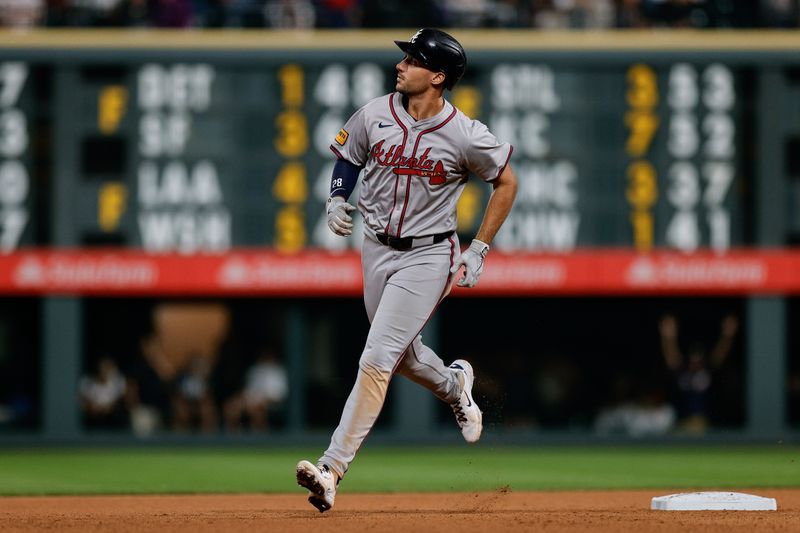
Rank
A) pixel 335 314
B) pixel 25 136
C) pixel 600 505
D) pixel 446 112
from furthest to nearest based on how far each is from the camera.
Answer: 1. pixel 335 314
2. pixel 25 136
3. pixel 600 505
4. pixel 446 112

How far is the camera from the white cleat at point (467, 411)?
7.92 metres

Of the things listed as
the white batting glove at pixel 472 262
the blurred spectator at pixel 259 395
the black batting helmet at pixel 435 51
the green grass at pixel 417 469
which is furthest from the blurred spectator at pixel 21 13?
the white batting glove at pixel 472 262

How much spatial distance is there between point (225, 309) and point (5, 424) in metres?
3.05

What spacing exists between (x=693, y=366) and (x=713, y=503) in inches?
435

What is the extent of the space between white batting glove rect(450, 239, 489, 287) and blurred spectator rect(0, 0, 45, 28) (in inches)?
477

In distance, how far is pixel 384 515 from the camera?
757cm

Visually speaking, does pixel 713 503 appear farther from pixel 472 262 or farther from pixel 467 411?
pixel 472 262

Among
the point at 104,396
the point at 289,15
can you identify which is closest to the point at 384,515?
the point at 104,396

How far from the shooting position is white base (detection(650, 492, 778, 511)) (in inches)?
309

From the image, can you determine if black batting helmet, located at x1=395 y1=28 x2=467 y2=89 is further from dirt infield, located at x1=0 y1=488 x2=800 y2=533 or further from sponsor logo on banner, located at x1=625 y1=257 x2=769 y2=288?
sponsor logo on banner, located at x1=625 y1=257 x2=769 y2=288

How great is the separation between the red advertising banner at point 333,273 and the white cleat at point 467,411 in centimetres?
993

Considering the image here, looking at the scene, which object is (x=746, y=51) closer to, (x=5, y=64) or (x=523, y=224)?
(x=523, y=224)

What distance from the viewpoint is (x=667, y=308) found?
19.2 metres

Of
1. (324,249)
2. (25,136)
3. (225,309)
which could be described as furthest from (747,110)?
(25,136)
